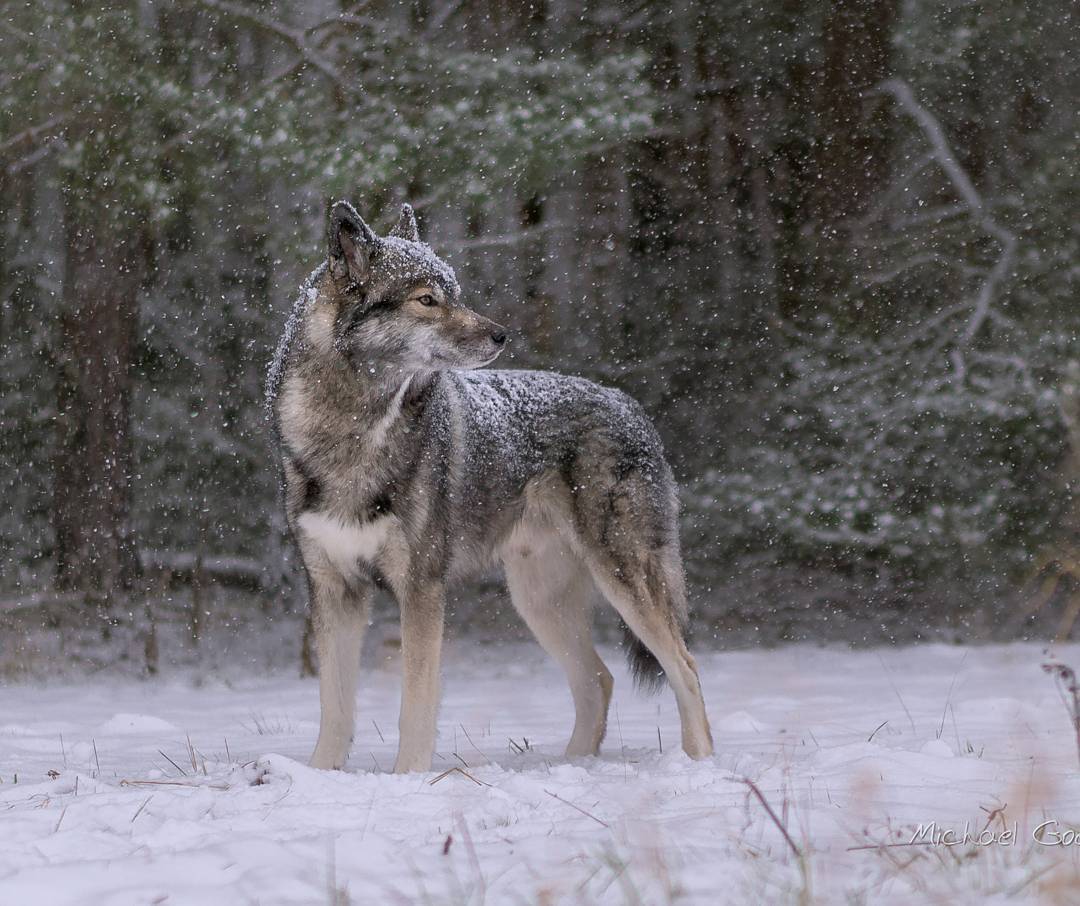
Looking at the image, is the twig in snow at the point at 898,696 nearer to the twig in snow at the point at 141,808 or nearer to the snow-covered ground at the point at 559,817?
the snow-covered ground at the point at 559,817

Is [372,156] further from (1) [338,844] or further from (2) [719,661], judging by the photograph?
(1) [338,844]

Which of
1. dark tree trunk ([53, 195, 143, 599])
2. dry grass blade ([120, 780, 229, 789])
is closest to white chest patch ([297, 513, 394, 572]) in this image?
dry grass blade ([120, 780, 229, 789])

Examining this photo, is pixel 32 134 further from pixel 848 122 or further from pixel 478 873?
pixel 478 873

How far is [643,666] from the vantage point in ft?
17.5

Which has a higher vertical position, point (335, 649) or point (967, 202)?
point (967, 202)

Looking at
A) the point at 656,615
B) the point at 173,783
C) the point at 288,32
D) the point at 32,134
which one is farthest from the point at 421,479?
the point at 32,134

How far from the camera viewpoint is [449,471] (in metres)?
4.78

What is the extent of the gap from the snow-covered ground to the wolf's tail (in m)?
0.30

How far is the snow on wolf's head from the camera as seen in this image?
4.55 m

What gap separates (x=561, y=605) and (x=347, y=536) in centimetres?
136

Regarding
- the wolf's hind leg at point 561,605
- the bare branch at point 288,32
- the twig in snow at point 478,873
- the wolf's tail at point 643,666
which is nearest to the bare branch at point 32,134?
the bare branch at point 288,32

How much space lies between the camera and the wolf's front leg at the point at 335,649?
462 cm

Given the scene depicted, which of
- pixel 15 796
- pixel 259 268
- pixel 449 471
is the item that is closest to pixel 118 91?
pixel 259 268

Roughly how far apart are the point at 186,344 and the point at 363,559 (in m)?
5.09
